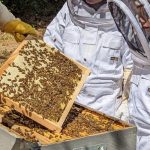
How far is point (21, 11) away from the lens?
11.3 meters

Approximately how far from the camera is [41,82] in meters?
4.07

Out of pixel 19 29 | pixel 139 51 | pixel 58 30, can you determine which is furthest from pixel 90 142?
pixel 58 30

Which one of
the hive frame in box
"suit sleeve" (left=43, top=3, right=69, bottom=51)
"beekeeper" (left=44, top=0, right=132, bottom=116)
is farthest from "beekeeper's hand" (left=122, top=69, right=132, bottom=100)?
A: the hive frame in box

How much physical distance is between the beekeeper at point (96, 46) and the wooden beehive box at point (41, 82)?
2.16ft

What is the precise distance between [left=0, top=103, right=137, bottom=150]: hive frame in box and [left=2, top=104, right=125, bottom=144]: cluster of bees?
5.9 inches

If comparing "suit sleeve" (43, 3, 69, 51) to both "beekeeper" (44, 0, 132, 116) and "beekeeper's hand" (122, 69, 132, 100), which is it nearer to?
"beekeeper" (44, 0, 132, 116)

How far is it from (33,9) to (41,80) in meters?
7.53

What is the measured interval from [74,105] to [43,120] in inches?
20.5

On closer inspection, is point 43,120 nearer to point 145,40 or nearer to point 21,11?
point 145,40

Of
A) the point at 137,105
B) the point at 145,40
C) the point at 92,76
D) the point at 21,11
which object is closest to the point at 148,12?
the point at 145,40

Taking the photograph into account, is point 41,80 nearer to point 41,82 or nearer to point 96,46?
point 41,82

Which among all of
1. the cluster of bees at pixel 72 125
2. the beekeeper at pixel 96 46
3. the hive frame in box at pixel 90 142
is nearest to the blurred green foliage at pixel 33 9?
the beekeeper at pixel 96 46

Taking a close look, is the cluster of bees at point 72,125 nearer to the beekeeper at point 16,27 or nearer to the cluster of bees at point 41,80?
the cluster of bees at point 41,80

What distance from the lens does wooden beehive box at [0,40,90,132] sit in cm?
382
